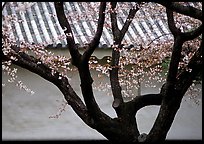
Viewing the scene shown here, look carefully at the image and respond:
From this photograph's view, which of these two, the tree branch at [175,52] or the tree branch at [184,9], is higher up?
the tree branch at [184,9]

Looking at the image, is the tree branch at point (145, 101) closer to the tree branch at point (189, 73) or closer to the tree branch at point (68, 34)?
the tree branch at point (189, 73)

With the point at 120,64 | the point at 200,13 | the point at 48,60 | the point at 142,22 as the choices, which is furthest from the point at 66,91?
the point at 142,22

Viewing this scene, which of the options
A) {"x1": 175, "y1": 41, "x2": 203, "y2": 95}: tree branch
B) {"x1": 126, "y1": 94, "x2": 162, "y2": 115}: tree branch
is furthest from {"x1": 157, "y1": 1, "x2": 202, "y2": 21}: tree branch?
{"x1": 126, "y1": 94, "x2": 162, "y2": 115}: tree branch

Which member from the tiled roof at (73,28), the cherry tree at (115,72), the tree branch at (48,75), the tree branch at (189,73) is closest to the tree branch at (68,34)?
the cherry tree at (115,72)

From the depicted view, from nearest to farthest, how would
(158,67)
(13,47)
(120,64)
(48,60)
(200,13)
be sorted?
(200,13), (13,47), (48,60), (120,64), (158,67)

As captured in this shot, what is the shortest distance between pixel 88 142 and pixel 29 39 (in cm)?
174

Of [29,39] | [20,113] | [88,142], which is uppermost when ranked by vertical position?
[29,39]

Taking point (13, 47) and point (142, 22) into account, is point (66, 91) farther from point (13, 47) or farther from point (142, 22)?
point (142, 22)

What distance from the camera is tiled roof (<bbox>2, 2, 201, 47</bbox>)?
7.16 m

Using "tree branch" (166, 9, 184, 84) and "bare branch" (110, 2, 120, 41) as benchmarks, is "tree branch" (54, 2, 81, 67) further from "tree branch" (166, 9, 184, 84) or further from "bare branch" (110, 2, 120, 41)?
"bare branch" (110, 2, 120, 41)

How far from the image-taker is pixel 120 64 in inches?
232

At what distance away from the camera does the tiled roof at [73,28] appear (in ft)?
23.5

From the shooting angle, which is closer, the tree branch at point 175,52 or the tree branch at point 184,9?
the tree branch at point 184,9

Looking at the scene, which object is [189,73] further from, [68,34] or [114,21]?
[114,21]
